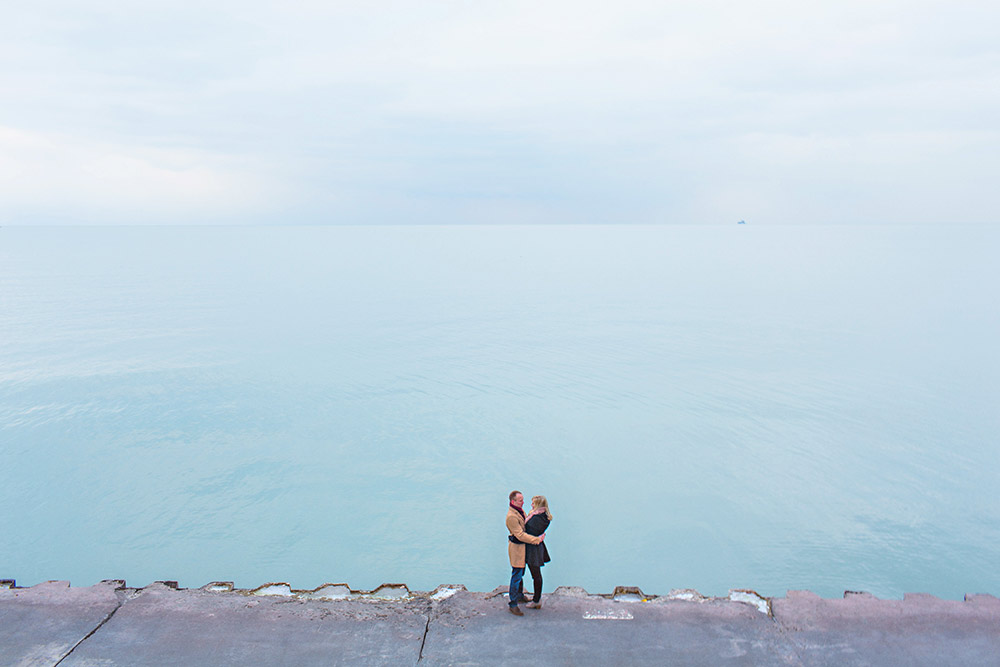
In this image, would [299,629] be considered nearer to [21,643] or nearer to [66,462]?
[21,643]

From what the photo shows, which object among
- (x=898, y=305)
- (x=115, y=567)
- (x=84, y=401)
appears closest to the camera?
(x=115, y=567)

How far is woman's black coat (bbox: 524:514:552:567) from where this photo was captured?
7898 mm

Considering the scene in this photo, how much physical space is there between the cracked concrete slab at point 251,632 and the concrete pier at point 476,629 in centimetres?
2

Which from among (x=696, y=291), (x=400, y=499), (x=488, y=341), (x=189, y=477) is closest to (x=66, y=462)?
(x=189, y=477)

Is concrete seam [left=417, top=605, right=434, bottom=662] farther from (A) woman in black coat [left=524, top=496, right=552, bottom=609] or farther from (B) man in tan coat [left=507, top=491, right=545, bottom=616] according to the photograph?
(A) woman in black coat [left=524, top=496, right=552, bottom=609]

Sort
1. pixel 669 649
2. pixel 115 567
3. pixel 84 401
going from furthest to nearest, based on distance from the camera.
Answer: pixel 84 401
pixel 115 567
pixel 669 649

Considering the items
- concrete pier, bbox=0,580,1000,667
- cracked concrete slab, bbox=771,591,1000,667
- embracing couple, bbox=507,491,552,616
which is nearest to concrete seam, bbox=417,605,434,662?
concrete pier, bbox=0,580,1000,667

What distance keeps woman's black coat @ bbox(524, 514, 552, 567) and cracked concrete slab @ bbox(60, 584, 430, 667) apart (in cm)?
172

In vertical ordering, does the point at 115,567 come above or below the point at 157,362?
below

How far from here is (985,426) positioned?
20688 millimetres

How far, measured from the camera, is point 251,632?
26.3 ft

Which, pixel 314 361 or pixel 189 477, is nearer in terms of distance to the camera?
pixel 189 477

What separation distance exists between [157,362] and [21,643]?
72.3 feet

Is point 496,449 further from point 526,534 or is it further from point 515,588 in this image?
point 526,534
